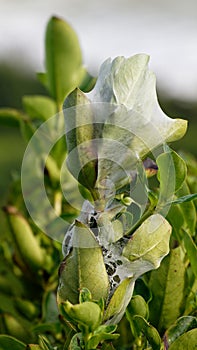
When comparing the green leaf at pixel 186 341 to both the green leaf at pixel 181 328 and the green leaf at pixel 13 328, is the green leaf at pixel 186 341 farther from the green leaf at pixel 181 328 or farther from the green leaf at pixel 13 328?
the green leaf at pixel 13 328

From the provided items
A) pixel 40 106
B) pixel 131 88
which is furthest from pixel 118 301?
pixel 40 106

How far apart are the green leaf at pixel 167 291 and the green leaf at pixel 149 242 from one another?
0.30 feet

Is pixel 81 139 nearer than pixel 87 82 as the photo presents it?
Yes

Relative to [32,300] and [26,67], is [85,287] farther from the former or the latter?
[26,67]

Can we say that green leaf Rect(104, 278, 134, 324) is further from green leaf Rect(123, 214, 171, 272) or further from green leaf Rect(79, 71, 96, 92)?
green leaf Rect(79, 71, 96, 92)

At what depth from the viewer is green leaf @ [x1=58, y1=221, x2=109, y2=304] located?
39 centimetres

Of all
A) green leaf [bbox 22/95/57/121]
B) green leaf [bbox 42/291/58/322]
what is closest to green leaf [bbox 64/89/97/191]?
green leaf [bbox 42/291/58/322]

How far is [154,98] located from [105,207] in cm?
8

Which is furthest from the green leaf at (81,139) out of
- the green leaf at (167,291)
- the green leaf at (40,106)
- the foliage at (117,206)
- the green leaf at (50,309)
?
the green leaf at (40,106)

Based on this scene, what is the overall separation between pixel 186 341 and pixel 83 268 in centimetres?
9

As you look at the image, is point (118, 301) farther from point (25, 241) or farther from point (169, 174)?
point (25, 241)

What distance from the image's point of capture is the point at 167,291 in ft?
1.66

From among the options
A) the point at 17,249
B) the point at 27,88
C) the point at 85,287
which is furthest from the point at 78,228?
the point at 27,88

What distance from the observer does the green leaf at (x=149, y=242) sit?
401 millimetres
